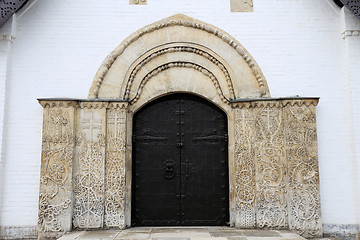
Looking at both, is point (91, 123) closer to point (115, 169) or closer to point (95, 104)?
point (95, 104)

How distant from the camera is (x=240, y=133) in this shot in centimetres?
640

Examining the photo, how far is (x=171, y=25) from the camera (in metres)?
6.67

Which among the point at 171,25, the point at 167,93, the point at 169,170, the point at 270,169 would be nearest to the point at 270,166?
the point at 270,169

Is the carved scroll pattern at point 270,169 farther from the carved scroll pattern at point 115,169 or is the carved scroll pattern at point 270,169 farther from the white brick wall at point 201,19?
the carved scroll pattern at point 115,169

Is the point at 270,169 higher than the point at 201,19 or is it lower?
lower

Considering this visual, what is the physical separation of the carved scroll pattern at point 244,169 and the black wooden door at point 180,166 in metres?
0.34

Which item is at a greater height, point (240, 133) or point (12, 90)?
point (12, 90)

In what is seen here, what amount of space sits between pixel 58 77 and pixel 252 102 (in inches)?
133

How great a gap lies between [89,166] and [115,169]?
0.43 meters

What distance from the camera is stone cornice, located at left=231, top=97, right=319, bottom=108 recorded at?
20.8 ft

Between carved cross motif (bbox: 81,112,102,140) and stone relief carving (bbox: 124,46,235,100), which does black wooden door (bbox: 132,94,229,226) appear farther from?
carved cross motif (bbox: 81,112,102,140)

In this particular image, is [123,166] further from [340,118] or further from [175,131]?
[340,118]

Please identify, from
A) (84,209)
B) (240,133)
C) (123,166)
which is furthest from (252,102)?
(84,209)

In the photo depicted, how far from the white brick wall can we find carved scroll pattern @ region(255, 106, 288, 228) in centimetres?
51
